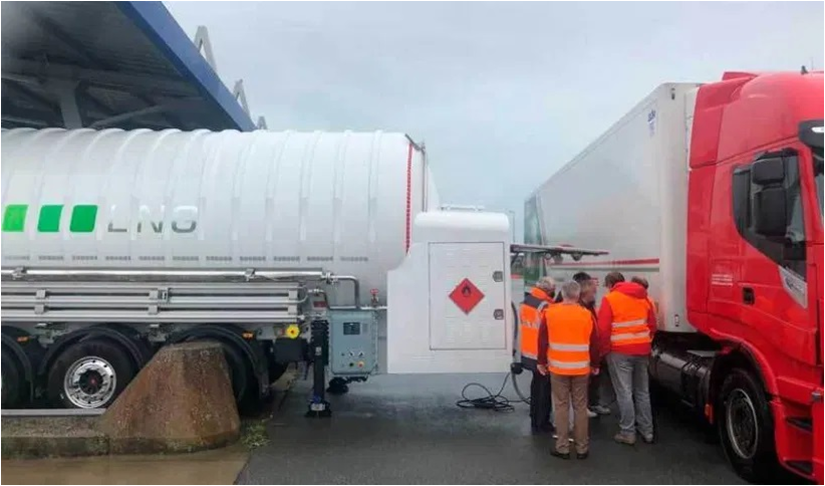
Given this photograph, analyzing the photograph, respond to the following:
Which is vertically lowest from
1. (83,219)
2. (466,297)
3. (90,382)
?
(90,382)

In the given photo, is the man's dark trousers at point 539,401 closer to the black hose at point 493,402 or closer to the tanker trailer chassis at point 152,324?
the black hose at point 493,402

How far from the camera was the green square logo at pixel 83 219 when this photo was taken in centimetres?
781

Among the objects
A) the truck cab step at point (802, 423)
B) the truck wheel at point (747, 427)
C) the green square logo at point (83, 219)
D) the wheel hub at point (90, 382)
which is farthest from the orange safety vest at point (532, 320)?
the green square logo at point (83, 219)

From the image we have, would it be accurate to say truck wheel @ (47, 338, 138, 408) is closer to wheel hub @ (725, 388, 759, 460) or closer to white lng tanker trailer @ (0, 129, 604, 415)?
white lng tanker trailer @ (0, 129, 604, 415)

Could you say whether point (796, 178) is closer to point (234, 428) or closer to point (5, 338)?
point (234, 428)

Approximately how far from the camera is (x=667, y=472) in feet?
20.3

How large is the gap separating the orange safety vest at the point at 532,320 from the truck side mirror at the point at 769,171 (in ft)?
8.03

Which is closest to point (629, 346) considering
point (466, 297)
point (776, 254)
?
point (466, 297)

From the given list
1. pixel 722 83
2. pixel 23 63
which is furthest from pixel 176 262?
pixel 722 83

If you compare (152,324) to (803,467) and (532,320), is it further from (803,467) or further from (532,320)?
(803,467)

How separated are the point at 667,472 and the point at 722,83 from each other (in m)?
3.52

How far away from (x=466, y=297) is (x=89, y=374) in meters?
4.16

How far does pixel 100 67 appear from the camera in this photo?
1151 cm

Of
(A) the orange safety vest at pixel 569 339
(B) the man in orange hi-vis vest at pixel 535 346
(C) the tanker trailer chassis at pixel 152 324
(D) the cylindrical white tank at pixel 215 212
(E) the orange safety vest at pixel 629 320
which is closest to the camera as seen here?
(A) the orange safety vest at pixel 569 339
